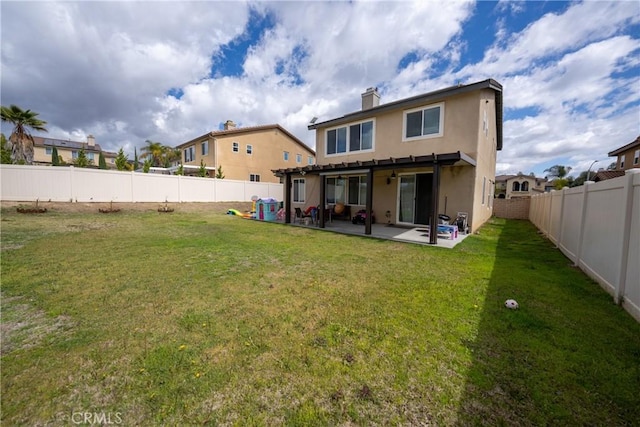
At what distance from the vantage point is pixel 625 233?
343 cm

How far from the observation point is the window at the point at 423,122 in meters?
9.69

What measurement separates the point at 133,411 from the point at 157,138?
4196 cm

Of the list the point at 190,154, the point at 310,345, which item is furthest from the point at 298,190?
the point at 190,154

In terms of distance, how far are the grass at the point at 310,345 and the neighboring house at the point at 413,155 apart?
4189 mm

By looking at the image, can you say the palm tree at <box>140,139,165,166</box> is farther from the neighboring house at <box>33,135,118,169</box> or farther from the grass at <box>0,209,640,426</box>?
the grass at <box>0,209,640,426</box>

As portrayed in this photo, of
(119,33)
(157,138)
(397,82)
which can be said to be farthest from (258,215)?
(157,138)

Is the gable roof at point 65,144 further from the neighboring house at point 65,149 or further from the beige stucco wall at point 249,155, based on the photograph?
the beige stucco wall at point 249,155

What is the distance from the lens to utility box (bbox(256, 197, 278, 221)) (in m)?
13.9

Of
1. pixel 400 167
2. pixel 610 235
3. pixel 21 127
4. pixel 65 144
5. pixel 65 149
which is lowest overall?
pixel 610 235

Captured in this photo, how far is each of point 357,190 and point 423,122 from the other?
4.24 metres

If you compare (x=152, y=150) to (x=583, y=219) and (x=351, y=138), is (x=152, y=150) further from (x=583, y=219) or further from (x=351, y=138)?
(x=583, y=219)

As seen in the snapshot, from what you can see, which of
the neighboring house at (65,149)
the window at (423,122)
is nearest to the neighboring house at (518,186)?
the window at (423,122)

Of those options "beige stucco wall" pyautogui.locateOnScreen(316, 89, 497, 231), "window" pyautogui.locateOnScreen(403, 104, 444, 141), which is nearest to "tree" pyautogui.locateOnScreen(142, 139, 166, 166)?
"beige stucco wall" pyautogui.locateOnScreen(316, 89, 497, 231)

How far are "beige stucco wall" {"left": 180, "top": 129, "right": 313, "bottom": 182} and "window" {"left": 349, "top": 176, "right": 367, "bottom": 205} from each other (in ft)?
42.6
